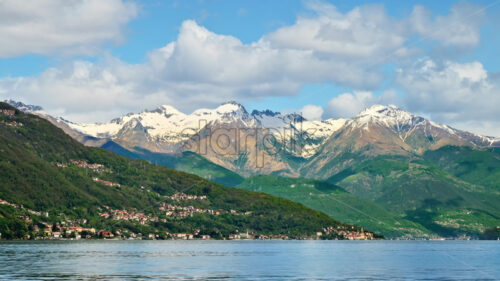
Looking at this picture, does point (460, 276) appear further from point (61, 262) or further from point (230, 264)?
point (61, 262)

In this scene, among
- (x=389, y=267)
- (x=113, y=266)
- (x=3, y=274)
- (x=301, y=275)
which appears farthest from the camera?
(x=389, y=267)

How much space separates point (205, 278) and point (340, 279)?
26.1 m

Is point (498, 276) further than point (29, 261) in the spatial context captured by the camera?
No

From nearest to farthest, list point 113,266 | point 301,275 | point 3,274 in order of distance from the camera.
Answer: point 3,274, point 301,275, point 113,266

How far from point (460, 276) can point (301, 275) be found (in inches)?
1321

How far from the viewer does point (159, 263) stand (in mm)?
174500

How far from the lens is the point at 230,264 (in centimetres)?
17650

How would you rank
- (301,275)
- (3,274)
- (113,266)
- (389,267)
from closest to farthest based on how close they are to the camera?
1. (3,274)
2. (301,275)
3. (113,266)
4. (389,267)

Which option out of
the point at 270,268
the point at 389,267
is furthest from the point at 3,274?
the point at 389,267

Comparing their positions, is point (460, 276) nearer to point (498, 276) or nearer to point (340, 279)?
point (498, 276)

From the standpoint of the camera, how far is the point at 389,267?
567ft

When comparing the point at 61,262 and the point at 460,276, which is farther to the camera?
the point at 61,262

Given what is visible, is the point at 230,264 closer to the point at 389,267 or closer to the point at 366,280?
the point at 389,267

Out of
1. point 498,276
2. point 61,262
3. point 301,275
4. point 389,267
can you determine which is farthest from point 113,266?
point 498,276
